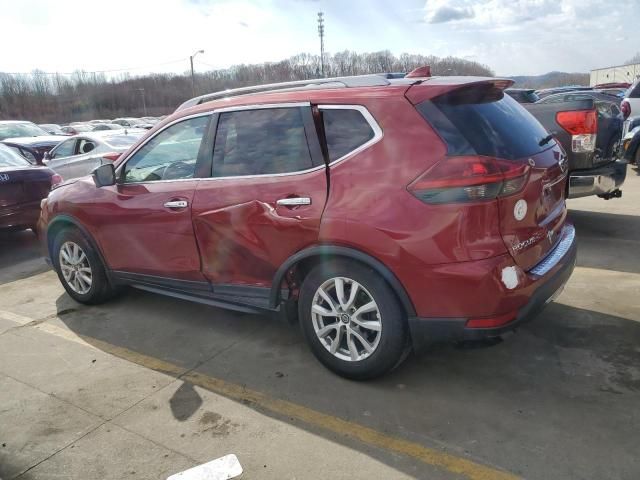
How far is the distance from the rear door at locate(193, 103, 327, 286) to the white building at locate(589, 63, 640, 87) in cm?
7309

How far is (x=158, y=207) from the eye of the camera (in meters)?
4.09

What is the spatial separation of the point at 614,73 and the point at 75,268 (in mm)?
84857

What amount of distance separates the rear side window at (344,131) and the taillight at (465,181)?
47 centimetres

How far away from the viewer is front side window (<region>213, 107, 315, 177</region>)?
340 centimetres

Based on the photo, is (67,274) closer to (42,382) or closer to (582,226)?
(42,382)

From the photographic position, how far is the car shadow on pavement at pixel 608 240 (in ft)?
17.2

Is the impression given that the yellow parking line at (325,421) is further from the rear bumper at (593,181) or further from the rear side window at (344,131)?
the rear bumper at (593,181)

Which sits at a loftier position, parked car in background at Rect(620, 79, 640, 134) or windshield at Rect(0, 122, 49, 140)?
windshield at Rect(0, 122, 49, 140)

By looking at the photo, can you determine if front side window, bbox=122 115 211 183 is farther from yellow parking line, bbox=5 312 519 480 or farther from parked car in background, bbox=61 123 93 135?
parked car in background, bbox=61 123 93 135

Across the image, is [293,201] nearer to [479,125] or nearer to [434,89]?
[434,89]

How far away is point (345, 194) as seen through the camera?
3.10 metres

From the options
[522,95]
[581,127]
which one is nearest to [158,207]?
[581,127]

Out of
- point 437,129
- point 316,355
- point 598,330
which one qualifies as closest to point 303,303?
point 316,355

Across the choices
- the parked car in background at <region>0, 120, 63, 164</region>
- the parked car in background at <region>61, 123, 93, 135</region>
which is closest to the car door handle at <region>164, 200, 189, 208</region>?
the parked car in background at <region>0, 120, 63, 164</region>
